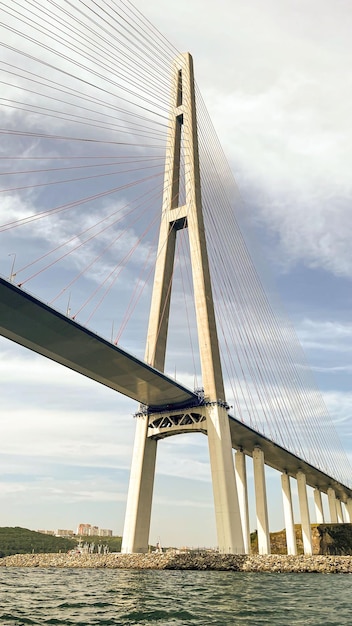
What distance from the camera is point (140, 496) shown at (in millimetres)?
36969

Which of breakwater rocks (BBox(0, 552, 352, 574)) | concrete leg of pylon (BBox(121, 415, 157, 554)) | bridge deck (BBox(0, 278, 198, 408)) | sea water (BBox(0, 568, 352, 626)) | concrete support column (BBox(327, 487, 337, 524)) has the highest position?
concrete support column (BBox(327, 487, 337, 524))

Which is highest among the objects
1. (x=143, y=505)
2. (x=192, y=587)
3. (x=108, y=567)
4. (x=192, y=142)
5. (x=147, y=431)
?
(x=192, y=142)

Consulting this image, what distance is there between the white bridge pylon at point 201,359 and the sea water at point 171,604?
14701mm

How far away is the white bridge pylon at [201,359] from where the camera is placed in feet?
113

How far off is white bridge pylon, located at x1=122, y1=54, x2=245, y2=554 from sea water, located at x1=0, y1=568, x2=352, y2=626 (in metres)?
14.7

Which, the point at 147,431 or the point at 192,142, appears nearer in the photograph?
the point at 147,431

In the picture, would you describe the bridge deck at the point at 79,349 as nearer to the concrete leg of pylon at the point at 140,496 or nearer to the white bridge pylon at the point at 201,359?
the white bridge pylon at the point at 201,359

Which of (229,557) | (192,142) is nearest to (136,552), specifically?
(229,557)

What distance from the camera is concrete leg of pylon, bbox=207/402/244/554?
33.5 m

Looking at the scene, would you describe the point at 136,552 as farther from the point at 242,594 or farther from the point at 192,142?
the point at 192,142

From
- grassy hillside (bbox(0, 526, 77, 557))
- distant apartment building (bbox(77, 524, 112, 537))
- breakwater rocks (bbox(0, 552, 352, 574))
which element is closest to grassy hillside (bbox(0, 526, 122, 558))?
grassy hillside (bbox(0, 526, 77, 557))

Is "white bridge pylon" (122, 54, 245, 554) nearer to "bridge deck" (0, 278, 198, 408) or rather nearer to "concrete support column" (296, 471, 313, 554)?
"bridge deck" (0, 278, 198, 408)

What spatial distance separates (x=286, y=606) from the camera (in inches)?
547

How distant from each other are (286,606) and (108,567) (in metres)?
20.5
